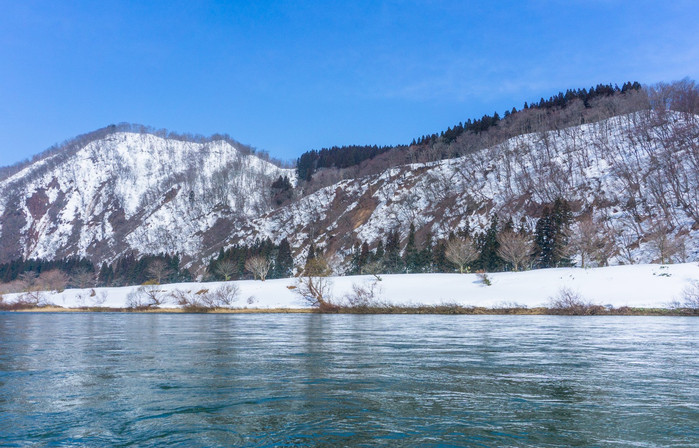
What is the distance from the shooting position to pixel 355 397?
10.6 meters

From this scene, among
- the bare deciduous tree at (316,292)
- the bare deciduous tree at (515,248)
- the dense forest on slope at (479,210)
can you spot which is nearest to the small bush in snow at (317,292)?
the bare deciduous tree at (316,292)

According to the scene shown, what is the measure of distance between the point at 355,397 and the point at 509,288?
168 ft

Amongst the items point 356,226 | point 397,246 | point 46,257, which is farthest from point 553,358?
point 46,257

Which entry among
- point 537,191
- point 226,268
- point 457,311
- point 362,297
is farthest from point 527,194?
point 226,268

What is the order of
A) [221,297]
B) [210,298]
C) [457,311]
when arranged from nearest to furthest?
[457,311], [221,297], [210,298]

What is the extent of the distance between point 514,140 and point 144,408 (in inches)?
6242

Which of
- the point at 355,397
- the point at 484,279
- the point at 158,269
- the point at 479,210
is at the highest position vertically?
the point at 479,210

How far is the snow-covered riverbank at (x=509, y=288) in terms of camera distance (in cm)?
4828

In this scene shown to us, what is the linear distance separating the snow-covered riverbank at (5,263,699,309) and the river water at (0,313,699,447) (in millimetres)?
32121

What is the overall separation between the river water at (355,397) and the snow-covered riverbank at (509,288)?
32.1 metres

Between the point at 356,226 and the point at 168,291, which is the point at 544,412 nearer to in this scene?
the point at 168,291

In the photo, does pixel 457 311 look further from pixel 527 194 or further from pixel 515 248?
pixel 527 194

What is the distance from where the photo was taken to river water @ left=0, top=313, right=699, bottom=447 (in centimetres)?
770

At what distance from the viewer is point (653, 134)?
129 meters
